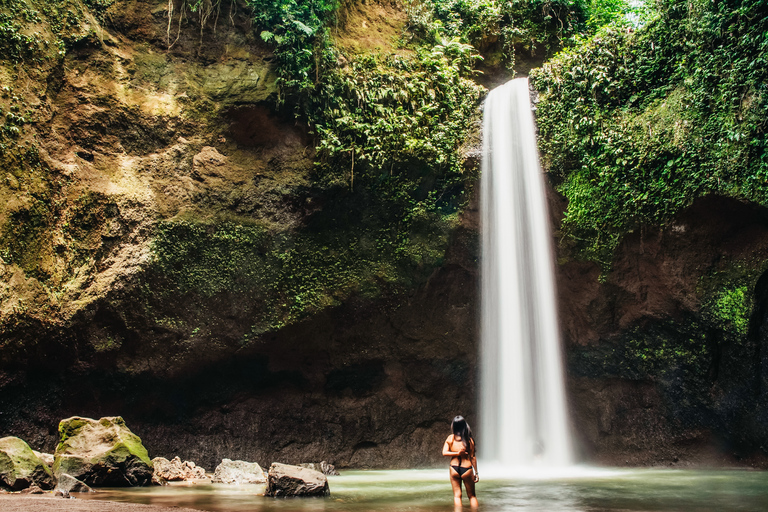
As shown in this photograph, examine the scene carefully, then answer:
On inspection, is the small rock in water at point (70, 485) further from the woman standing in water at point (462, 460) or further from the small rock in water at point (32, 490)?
the woman standing in water at point (462, 460)

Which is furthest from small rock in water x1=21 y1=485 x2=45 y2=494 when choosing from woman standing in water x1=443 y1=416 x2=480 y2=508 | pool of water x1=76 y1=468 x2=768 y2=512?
woman standing in water x1=443 y1=416 x2=480 y2=508

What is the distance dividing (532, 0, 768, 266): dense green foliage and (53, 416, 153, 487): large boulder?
29.3 ft

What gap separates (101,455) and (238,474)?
2.15 metres

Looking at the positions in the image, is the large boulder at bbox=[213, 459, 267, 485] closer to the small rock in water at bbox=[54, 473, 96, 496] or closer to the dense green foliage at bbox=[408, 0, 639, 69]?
the small rock in water at bbox=[54, 473, 96, 496]

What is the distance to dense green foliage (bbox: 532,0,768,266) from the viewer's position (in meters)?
9.46

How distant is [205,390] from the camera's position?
1142cm

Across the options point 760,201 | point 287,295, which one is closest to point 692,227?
point 760,201

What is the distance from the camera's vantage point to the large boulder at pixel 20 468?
6625mm

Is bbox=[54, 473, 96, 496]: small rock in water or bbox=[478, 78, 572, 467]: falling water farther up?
bbox=[478, 78, 572, 467]: falling water

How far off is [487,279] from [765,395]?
5574 mm

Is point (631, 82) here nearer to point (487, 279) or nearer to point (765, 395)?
point (487, 279)

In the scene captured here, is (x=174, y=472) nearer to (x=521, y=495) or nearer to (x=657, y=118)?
(x=521, y=495)

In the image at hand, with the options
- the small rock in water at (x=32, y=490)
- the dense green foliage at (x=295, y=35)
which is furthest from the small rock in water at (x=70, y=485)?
the dense green foliage at (x=295, y=35)

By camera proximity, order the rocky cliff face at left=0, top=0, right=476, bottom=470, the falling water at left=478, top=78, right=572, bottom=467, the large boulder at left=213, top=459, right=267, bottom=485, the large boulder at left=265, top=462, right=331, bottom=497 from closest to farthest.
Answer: the large boulder at left=265, top=462, right=331, bottom=497, the large boulder at left=213, top=459, right=267, bottom=485, the rocky cliff face at left=0, top=0, right=476, bottom=470, the falling water at left=478, top=78, right=572, bottom=467
